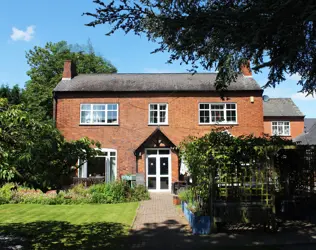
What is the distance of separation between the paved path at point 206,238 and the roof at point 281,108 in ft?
108

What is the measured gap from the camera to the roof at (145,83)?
21.4m

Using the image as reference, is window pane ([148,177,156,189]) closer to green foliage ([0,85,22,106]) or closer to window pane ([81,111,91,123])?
window pane ([81,111,91,123])

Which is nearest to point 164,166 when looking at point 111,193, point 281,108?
point 111,193

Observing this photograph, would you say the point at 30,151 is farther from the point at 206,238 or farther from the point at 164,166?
the point at 164,166

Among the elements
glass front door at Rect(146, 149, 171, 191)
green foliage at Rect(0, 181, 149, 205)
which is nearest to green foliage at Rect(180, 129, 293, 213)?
green foliage at Rect(0, 181, 149, 205)

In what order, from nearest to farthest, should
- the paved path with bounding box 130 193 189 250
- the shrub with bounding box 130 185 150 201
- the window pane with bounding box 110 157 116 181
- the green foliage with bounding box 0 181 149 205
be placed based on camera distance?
the paved path with bounding box 130 193 189 250 < the green foliage with bounding box 0 181 149 205 < the shrub with bounding box 130 185 150 201 < the window pane with bounding box 110 157 116 181

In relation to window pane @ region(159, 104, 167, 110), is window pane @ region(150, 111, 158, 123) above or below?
below

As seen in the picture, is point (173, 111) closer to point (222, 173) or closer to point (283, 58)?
point (222, 173)

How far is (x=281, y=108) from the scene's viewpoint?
41.1 meters

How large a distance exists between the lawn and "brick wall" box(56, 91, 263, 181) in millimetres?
7859

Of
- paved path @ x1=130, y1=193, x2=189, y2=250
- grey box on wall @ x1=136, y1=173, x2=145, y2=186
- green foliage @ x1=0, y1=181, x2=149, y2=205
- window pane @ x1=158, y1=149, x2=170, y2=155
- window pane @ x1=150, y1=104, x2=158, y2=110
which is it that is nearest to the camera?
paved path @ x1=130, y1=193, x2=189, y2=250

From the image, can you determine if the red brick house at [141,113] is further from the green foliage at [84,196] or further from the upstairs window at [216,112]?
the green foliage at [84,196]

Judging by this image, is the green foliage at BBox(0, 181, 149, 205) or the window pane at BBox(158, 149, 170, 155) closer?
the green foliage at BBox(0, 181, 149, 205)

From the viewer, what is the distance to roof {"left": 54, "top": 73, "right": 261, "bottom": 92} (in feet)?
70.1
